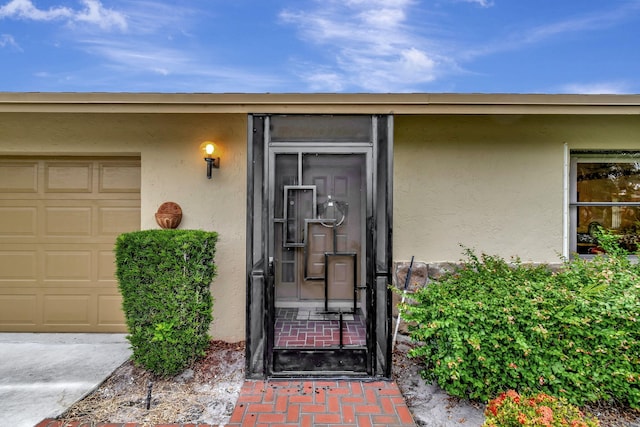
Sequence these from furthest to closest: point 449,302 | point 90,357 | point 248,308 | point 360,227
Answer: point 360,227, point 90,357, point 248,308, point 449,302

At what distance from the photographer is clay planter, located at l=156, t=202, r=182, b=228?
3410 millimetres

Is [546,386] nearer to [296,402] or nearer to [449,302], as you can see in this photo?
[449,302]

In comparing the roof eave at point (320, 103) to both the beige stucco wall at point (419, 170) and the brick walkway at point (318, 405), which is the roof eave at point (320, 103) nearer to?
the beige stucco wall at point (419, 170)

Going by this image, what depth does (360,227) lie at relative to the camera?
3963mm

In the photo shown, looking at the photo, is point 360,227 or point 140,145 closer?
point 140,145

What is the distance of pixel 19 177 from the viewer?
3.71m

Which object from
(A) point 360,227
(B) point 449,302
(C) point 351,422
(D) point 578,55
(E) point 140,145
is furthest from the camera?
(D) point 578,55

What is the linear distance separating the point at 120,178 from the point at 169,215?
3.03ft

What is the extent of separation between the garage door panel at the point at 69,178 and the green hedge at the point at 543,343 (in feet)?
13.5

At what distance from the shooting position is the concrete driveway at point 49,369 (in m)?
2.33

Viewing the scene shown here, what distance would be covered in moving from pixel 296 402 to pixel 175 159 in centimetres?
284

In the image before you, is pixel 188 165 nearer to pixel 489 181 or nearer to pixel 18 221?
pixel 18 221

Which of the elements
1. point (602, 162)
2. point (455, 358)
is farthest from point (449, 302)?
point (602, 162)

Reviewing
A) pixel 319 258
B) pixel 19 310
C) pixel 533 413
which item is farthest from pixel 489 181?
pixel 19 310
